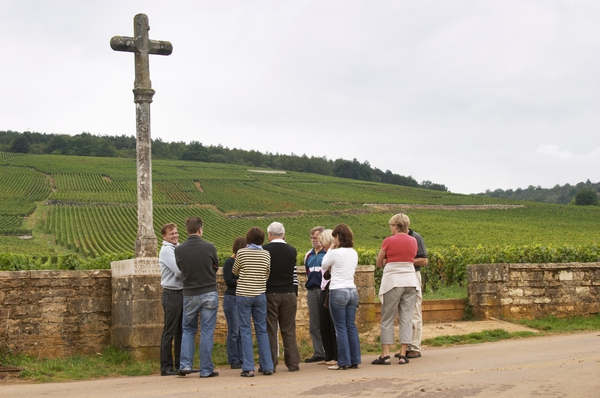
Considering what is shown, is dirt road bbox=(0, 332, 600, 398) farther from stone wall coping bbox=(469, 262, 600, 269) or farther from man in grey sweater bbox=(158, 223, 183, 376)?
stone wall coping bbox=(469, 262, 600, 269)

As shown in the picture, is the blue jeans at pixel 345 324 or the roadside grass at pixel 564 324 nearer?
the blue jeans at pixel 345 324

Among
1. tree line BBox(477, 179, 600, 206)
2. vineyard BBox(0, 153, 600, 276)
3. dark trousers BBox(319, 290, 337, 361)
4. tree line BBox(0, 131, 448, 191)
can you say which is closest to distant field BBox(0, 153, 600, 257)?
vineyard BBox(0, 153, 600, 276)

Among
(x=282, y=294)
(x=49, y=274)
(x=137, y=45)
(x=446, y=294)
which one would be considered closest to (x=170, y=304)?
(x=282, y=294)

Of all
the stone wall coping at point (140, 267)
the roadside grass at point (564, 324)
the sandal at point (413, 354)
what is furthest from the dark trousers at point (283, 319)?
the roadside grass at point (564, 324)

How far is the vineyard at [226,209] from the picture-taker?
161 feet

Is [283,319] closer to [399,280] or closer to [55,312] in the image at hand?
[399,280]

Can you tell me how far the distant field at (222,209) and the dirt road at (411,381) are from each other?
3468cm

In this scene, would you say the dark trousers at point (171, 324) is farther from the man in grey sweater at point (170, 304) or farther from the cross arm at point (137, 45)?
the cross arm at point (137, 45)

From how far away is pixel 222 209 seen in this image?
66.1 metres

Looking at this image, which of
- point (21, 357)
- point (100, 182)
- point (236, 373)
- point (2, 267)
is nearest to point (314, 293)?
point (236, 373)

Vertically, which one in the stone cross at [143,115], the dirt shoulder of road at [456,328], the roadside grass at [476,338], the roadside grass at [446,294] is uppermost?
the stone cross at [143,115]

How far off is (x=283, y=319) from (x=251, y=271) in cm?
69

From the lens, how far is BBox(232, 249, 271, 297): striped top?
23.8 feet

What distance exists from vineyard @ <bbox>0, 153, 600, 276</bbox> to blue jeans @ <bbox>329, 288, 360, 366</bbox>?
3238cm
